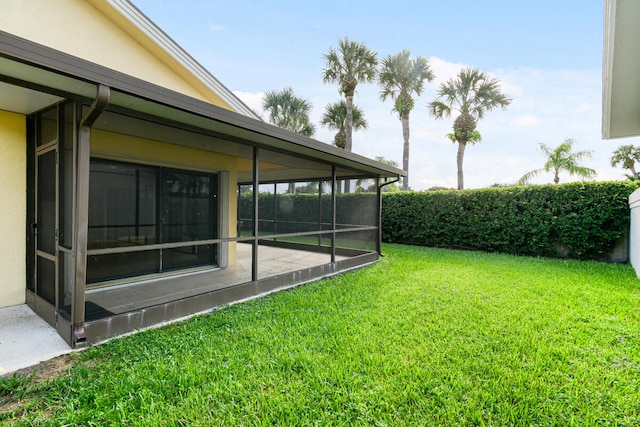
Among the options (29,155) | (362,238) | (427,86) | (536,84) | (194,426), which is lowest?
(194,426)

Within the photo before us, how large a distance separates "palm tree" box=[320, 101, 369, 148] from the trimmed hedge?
322 inches

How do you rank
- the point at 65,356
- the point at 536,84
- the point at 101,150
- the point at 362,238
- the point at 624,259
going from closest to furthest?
the point at 65,356
the point at 101,150
the point at 624,259
the point at 362,238
the point at 536,84

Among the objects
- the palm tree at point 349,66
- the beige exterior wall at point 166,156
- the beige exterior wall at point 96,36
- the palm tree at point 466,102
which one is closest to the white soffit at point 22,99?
the beige exterior wall at point 166,156

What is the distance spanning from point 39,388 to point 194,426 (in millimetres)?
1293

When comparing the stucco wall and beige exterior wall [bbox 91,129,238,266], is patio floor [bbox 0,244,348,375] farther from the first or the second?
the stucco wall

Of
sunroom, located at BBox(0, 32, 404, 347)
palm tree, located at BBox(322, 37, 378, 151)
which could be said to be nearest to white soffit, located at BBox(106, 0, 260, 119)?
sunroom, located at BBox(0, 32, 404, 347)

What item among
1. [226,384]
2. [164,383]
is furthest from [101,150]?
[226,384]

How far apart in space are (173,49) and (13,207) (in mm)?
3742

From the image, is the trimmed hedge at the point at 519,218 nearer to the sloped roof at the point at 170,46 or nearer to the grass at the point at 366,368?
the grass at the point at 366,368

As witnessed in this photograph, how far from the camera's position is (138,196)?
5129mm

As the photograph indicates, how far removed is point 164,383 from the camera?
7.39ft

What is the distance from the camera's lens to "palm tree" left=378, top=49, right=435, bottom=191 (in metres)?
16.1

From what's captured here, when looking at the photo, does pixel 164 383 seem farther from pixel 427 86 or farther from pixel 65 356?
pixel 427 86

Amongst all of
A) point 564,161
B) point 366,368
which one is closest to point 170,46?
point 366,368
